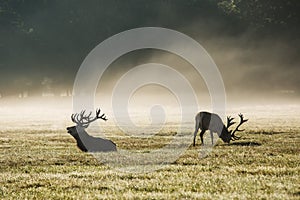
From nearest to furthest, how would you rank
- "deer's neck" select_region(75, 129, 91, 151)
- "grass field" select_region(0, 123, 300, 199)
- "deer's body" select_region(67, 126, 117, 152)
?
1. "grass field" select_region(0, 123, 300, 199)
2. "deer's body" select_region(67, 126, 117, 152)
3. "deer's neck" select_region(75, 129, 91, 151)

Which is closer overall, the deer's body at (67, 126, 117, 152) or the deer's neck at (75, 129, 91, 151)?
the deer's body at (67, 126, 117, 152)

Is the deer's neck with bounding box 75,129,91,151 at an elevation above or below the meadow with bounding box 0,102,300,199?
above

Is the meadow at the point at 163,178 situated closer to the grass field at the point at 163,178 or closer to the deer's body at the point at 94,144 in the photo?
the grass field at the point at 163,178

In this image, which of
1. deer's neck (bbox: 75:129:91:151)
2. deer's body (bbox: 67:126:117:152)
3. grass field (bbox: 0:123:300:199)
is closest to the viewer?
grass field (bbox: 0:123:300:199)

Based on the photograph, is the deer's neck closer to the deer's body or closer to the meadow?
the deer's body

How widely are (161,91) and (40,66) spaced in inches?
1099

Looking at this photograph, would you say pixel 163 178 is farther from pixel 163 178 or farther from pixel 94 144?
pixel 94 144

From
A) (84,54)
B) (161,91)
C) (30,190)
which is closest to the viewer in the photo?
(30,190)

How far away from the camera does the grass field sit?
12.5 m

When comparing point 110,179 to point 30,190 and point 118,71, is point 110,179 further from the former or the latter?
point 118,71

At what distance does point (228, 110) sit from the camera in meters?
99.7

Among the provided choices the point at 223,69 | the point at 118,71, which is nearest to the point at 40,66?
the point at 118,71

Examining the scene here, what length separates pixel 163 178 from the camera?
15.1 meters

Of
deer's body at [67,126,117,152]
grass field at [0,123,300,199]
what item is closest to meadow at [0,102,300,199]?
grass field at [0,123,300,199]
